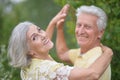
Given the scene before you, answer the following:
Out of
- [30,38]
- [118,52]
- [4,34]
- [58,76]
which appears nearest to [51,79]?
[58,76]

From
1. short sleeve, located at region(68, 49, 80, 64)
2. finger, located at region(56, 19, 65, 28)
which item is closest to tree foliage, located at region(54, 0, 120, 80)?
finger, located at region(56, 19, 65, 28)

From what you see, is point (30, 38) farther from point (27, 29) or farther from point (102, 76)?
point (102, 76)

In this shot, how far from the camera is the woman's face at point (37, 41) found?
19.6ft

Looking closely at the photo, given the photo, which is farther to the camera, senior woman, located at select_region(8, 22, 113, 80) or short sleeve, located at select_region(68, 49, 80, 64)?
short sleeve, located at select_region(68, 49, 80, 64)

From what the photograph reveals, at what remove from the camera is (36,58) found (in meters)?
6.05

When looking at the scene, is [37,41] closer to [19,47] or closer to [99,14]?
[19,47]

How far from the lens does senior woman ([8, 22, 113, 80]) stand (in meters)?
5.82

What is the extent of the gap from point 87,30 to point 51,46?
44cm

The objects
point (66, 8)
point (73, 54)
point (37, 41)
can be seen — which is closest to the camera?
point (37, 41)

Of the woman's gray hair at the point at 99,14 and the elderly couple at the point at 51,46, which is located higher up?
the woman's gray hair at the point at 99,14

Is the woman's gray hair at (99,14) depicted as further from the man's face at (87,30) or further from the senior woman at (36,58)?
the senior woman at (36,58)

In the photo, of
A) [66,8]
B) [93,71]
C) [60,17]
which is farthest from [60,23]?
[93,71]

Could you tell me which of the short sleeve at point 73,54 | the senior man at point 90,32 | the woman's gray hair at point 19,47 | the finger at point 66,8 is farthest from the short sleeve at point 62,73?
the finger at point 66,8

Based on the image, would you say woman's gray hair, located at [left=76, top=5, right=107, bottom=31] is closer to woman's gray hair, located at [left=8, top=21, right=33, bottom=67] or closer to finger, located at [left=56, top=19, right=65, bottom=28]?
finger, located at [left=56, top=19, right=65, bottom=28]
